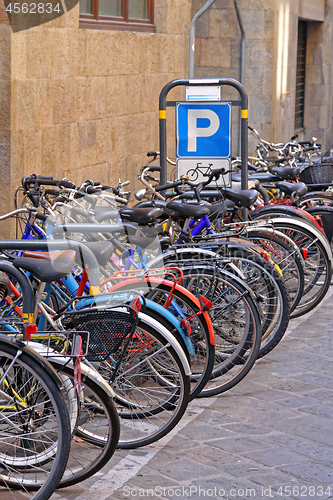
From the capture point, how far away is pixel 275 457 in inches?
153

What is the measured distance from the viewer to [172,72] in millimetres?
11023

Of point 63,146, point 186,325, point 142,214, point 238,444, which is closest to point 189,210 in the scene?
point 142,214

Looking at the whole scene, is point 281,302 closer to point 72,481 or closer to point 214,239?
point 214,239

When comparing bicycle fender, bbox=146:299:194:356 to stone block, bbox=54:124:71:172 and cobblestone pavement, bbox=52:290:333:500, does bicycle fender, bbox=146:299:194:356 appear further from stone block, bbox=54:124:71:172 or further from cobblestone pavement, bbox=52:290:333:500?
stone block, bbox=54:124:71:172

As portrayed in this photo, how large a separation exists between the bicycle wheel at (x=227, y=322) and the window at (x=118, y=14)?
16.9 feet

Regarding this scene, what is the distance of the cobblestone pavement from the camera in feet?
11.6

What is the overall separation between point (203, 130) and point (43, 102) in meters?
2.05

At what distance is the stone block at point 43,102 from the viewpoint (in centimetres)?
772

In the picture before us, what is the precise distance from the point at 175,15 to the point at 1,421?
8.67 m

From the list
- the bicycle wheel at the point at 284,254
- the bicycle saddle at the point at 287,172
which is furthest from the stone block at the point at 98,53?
the bicycle wheel at the point at 284,254

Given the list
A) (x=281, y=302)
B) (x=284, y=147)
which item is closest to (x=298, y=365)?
(x=281, y=302)

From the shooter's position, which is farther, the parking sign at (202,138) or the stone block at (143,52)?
the stone block at (143,52)

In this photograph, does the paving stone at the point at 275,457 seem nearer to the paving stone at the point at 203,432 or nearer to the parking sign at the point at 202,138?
the paving stone at the point at 203,432

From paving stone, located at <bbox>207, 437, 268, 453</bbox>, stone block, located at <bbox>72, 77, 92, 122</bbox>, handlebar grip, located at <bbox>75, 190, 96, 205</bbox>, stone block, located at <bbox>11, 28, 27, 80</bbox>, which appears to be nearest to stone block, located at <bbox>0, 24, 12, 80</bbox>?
stone block, located at <bbox>11, 28, 27, 80</bbox>
